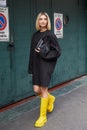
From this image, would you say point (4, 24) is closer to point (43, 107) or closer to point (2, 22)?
point (2, 22)

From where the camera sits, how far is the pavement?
181 inches

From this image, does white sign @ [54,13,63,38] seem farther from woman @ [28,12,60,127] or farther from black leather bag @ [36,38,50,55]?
black leather bag @ [36,38,50,55]

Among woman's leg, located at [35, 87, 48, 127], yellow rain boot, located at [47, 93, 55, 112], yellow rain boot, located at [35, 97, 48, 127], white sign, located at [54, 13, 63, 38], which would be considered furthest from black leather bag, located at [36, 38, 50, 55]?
white sign, located at [54, 13, 63, 38]

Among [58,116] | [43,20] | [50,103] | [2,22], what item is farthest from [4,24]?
[58,116]

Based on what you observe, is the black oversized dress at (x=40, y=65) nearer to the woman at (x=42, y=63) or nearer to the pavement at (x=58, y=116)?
the woman at (x=42, y=63)

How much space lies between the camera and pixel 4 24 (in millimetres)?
5379

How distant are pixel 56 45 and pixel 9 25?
128cm

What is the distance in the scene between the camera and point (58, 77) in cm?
721

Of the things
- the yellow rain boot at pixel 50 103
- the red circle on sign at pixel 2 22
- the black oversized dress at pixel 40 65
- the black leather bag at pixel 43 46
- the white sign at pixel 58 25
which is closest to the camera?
the black leather bag at pixel 43 46

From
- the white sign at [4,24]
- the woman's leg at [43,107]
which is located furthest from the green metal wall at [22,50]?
the woman's leg at [43,107]

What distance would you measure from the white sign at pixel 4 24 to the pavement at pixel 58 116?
1329 mm

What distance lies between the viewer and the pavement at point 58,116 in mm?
4602

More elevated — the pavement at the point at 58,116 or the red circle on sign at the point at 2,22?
the red circle on sign at the point at 2,22

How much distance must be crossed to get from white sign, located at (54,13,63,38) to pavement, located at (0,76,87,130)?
150 cm
